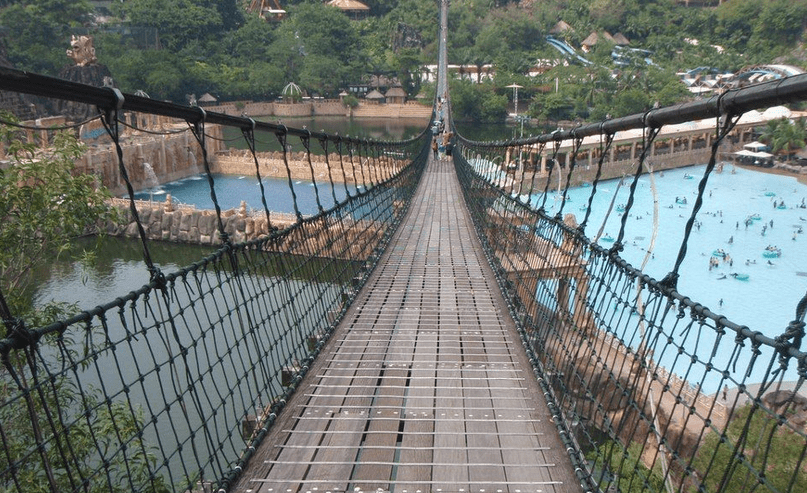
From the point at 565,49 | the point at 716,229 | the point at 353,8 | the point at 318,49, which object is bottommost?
the point at 716,229

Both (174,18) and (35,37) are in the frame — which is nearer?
(35,37)

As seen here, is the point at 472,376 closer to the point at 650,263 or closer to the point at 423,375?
the point at 423,375

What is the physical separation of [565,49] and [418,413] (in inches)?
1441

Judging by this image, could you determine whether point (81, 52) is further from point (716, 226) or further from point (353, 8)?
point (353, 8)

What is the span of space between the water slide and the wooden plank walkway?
31.8 meters

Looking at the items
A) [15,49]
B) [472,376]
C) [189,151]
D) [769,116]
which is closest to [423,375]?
[472,376]

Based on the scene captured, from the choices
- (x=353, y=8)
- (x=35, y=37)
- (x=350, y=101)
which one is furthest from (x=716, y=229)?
(x=353, y=8)

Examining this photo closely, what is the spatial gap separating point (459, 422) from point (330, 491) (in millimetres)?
569

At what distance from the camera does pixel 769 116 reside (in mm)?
24438

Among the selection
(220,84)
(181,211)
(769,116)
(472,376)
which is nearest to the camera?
(472,376)

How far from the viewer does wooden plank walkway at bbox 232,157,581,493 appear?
6.13 feet

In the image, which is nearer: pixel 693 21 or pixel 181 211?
pixel 181 211

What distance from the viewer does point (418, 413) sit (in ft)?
7.47

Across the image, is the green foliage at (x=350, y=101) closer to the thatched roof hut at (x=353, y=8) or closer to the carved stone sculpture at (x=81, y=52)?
the thatched roof hut at (x=353, y=8)
